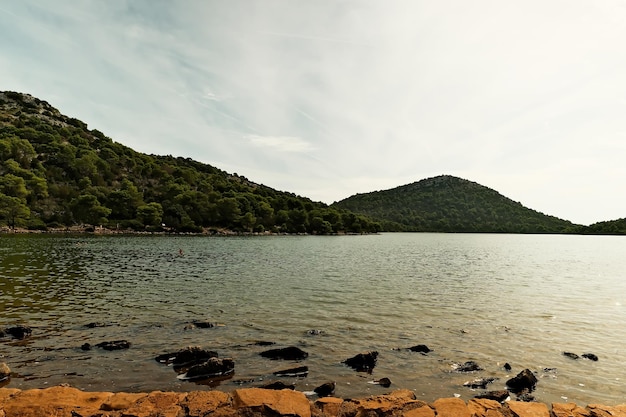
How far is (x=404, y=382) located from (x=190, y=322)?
16.1m

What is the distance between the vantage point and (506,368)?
61.7ft

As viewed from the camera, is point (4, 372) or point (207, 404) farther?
point (4, 372)

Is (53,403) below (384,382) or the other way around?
the other way around

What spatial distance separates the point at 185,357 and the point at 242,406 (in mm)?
7876

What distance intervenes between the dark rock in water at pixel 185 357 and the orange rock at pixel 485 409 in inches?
497

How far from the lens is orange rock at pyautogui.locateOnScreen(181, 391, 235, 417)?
36.9 feet

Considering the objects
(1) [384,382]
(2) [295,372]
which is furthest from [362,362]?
(2) [295,372]

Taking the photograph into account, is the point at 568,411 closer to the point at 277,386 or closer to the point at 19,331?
the point at 277,386

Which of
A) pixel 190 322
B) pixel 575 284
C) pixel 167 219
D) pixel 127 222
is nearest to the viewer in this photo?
pixel 190 322

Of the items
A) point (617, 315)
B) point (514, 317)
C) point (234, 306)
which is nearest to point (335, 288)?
point (234, 306)

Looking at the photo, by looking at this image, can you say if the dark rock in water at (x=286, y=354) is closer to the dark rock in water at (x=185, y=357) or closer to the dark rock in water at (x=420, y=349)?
the dark rock in water at (x=185, y=357)

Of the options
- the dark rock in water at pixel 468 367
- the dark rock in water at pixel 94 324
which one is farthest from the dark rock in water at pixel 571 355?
the dark rock in water at pixel 94 324

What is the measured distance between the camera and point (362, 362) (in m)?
18.4

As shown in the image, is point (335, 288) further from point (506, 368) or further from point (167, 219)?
point (167, 219)
